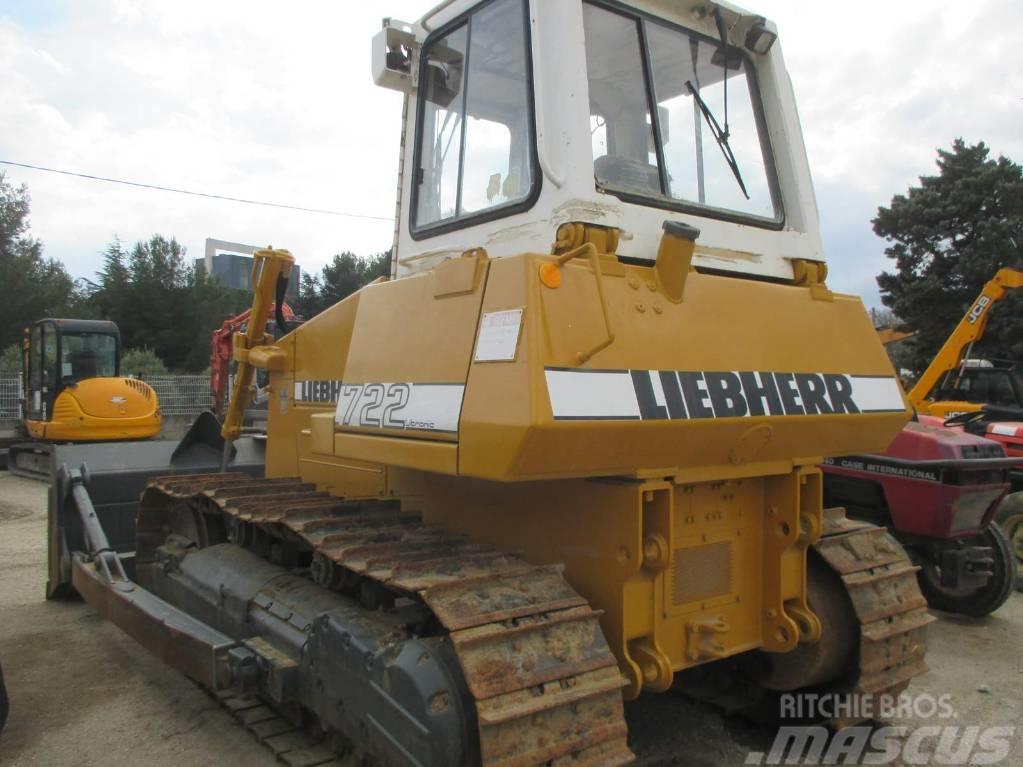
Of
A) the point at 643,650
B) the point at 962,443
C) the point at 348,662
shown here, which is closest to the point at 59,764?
the point at 348,662

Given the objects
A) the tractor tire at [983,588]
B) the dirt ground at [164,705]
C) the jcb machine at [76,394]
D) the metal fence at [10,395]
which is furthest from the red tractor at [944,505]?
the metal fence at [10,395]

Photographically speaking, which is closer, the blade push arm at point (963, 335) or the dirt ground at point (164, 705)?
the dirt ground at point (164, 705)

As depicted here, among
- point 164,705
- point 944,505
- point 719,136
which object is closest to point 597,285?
point 719,136

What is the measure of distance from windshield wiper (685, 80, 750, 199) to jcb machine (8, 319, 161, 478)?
43.6 ft

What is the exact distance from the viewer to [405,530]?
3416 millimetres

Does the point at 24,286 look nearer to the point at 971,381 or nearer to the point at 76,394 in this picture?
the point at 76,394

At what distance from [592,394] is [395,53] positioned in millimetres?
2047

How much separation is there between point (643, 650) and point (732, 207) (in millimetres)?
1817

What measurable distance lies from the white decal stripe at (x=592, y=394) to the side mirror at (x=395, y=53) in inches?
74.3

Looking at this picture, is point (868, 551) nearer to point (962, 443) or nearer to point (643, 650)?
point (643, 650)

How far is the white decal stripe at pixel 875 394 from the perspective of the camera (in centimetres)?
355

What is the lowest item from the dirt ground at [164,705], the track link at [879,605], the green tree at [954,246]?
the dirt ground at [164,705]

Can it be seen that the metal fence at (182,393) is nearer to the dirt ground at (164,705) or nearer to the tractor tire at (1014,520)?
the dirt ground at (164,705)

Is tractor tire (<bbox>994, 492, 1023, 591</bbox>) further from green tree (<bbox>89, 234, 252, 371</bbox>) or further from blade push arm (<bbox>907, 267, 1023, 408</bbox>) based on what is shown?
green tree (<bbox>89, 234, 252, 371</bbox>)
